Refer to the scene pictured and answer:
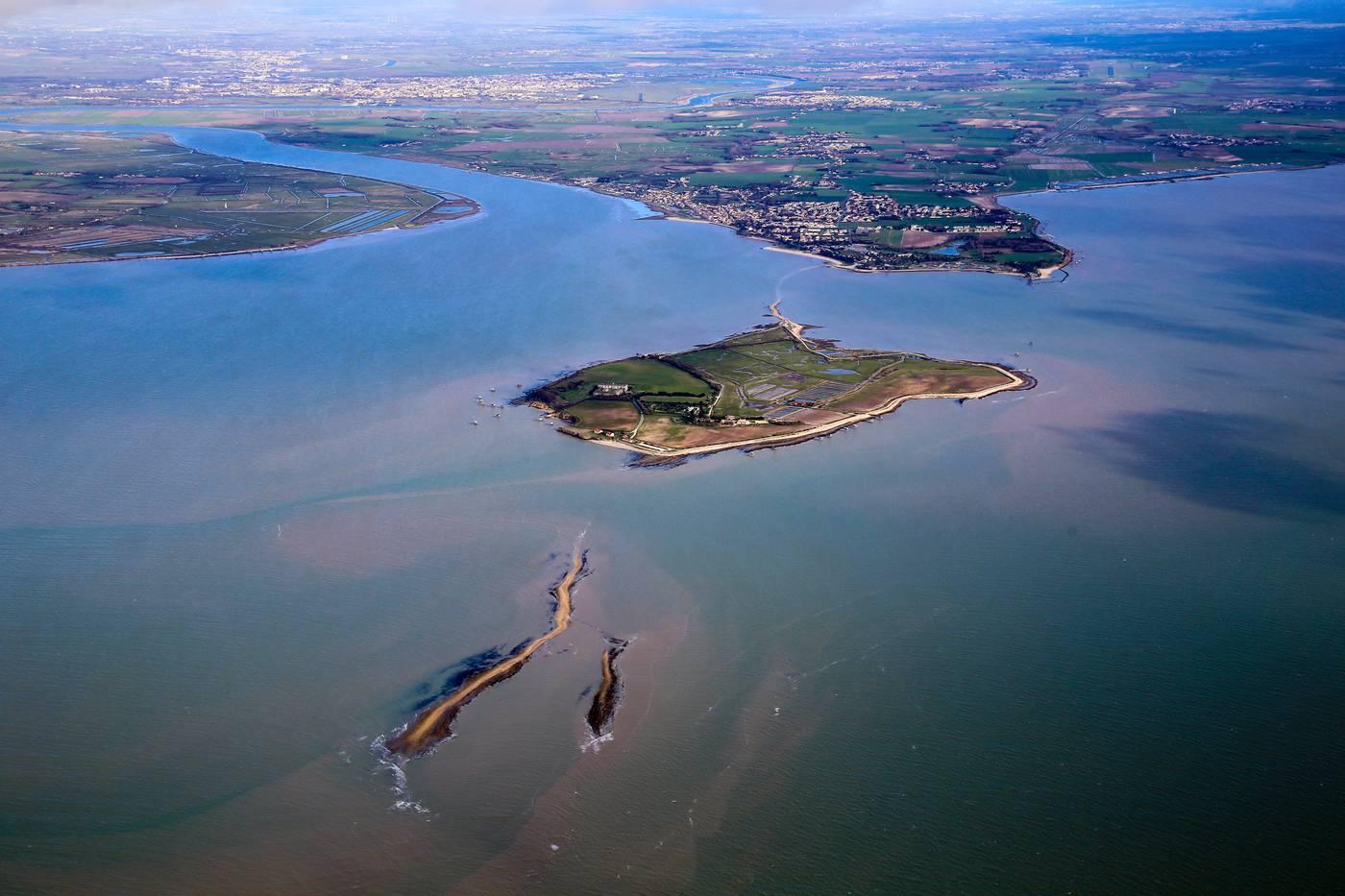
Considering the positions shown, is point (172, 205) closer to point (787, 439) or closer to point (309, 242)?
point (309, 242)

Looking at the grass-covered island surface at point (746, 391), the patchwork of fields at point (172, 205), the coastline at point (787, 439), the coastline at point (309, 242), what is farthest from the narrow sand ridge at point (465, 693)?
the patchwork of fields at point (172, 205)

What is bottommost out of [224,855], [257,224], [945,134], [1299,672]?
[224,855]

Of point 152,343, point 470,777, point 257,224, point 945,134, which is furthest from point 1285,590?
point 945,134

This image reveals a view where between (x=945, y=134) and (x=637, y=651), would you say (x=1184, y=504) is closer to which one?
(x=637, y=651)

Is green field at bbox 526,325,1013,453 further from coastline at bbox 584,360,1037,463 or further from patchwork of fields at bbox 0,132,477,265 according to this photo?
patchwork of fields at bbox 0,132,477,265

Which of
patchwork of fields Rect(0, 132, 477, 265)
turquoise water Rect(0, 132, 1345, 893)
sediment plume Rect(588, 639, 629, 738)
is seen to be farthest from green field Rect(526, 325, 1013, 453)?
patchwork of fields Rect(0, 132, 477, 265)
